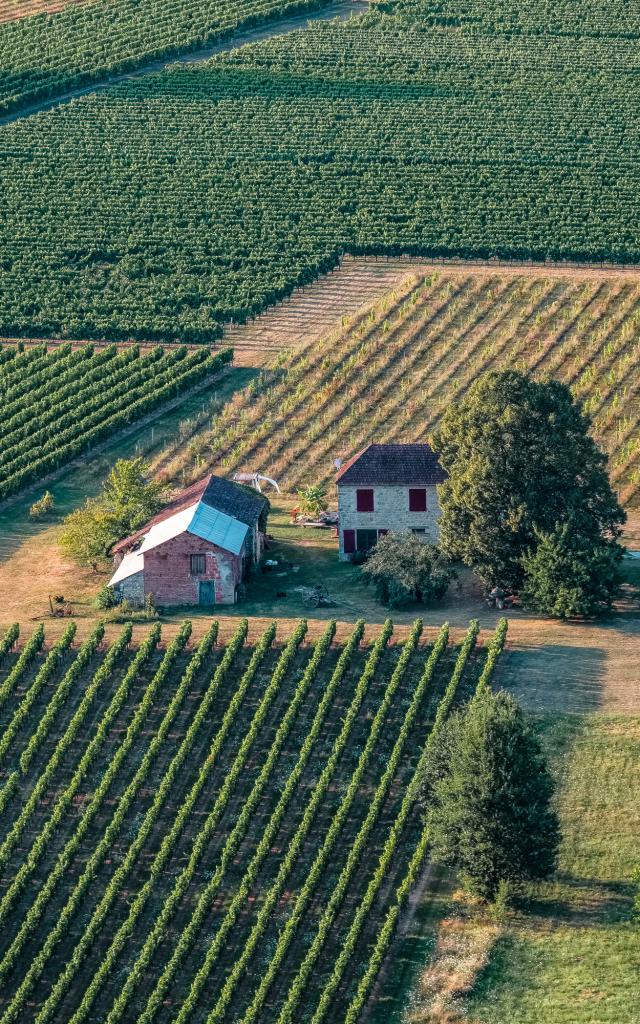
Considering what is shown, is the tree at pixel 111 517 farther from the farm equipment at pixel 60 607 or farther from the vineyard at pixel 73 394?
the vineyard at pixel 73 394

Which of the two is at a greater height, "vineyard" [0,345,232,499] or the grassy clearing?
"vineyard" [0,345,232,499]

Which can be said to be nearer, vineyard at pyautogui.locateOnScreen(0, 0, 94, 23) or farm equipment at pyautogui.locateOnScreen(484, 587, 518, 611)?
farm equipment at pyautogui.locateOnScreen(484, 587, 518, 611)

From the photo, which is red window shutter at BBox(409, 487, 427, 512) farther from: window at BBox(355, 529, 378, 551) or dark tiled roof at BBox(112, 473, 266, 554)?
dark tiled roof at BBox(112, 473, 266, 554)

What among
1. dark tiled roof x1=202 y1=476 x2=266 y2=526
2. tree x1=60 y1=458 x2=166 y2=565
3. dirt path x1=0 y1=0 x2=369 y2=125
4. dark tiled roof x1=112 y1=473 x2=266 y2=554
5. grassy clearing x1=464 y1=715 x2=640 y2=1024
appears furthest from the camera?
dirt path x1=0 y1=0 x2=369 y2=125

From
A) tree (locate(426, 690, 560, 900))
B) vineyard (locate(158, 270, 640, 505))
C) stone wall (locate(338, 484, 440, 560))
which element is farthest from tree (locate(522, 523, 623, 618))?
tree (locate(426, 690, 560, 900))

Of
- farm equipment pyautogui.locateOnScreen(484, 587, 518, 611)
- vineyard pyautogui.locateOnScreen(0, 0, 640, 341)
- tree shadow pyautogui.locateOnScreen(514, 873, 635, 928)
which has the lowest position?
tree shadow pyautogui.locateOnScreen(514, 873, 635, 928)

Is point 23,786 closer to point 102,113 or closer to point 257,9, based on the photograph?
point 102,113

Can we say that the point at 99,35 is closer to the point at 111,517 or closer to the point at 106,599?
the point at 111,517

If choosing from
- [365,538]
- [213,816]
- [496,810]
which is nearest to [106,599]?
[365,538]
